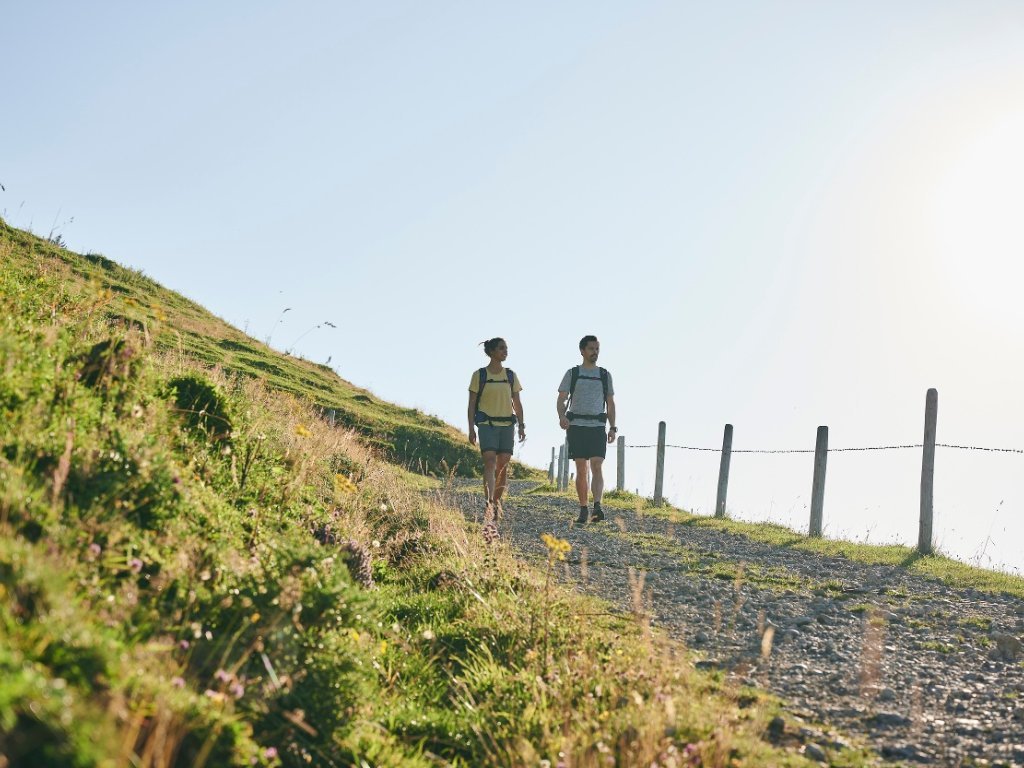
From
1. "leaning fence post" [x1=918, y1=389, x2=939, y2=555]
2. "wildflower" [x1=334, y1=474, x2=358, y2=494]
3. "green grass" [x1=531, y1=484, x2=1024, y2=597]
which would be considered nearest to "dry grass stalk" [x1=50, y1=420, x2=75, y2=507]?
"wildflower" [x1=334, y1=474, x2=358, y2=494]

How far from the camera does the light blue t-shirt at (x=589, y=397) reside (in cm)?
1220

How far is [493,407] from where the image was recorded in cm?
1105

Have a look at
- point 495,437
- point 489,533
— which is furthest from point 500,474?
point 489,533

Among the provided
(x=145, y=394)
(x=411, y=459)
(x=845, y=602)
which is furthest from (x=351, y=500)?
(x=411, y=459)

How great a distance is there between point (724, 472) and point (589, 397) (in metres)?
6.42

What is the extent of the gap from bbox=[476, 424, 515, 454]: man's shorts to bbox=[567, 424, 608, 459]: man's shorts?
52.8 inches

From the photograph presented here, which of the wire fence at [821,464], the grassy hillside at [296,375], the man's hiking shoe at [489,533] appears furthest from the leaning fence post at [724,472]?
the grassy hillside at [296,375]

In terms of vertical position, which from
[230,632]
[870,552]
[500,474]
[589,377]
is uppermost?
[589,377]

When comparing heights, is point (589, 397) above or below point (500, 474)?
above

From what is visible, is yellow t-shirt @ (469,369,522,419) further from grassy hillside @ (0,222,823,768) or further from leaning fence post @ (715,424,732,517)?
leaning fence post @ (715,424,732,517)

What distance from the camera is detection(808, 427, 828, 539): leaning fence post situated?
14.4 m

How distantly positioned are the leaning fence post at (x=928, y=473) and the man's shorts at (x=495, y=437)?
18.9ft

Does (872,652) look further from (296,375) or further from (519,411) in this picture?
(296,375)

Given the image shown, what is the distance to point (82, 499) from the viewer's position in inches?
170
